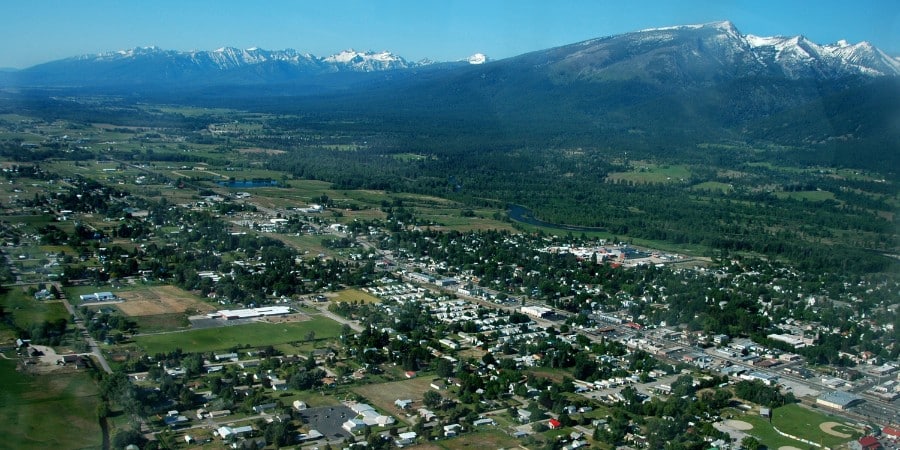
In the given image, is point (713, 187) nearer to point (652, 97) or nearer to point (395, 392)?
point (395, 392)

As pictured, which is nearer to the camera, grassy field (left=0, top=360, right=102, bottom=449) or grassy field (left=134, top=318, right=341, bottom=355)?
grassy field (left=0, top=360, right=102, bottom=449)

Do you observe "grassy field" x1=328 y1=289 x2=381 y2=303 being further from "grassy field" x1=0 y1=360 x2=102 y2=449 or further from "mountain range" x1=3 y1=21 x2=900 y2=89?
"mountain range" x1=3 y1=21 x2=900 y2=89

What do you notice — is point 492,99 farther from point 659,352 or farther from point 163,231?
point 659,352

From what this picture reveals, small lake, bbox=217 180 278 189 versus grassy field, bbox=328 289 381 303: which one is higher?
small lake, bbox=217 180 278 189

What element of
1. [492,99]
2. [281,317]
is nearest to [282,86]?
[492,99]

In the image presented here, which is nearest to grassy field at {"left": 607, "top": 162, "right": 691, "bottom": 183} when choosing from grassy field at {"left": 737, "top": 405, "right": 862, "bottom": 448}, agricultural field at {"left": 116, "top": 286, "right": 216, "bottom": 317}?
agricultural field at {"left": 116, "top": 286, "right": 216, "bottom": 317}

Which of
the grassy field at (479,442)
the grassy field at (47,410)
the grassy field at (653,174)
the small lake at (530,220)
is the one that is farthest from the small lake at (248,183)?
the grassy field at (479,442)

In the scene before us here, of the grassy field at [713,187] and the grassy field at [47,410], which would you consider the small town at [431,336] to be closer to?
the grassy field at [47,410]
